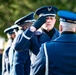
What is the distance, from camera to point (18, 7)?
31078mm

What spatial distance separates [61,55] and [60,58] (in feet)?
0.13

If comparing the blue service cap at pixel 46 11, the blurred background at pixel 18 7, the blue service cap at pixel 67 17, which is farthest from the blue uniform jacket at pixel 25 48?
the blurred background at pixel 18 7

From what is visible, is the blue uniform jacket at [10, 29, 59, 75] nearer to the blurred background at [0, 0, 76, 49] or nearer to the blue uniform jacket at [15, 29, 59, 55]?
the blue uniform jacket at [15, 29, 59, 55]

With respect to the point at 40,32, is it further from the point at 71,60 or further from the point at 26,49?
the point at 71,60

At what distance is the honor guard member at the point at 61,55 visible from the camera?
8414 millimetres

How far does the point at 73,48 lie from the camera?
8500mm

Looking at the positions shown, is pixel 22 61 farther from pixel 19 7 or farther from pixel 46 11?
pixel 19 7

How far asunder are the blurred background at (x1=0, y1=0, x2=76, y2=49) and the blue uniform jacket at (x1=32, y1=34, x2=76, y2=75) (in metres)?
20.0

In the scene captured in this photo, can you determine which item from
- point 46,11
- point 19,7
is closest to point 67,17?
point 46,11

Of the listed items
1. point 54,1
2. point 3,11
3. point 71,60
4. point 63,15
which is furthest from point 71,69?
point 3,11

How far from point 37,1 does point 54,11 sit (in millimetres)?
19757

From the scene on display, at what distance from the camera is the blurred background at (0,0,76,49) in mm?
29547

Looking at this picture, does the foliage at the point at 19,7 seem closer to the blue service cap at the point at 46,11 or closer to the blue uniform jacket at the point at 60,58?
the blue service cap at the point at 46,11

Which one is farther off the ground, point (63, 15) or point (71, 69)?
point (63, 15)
